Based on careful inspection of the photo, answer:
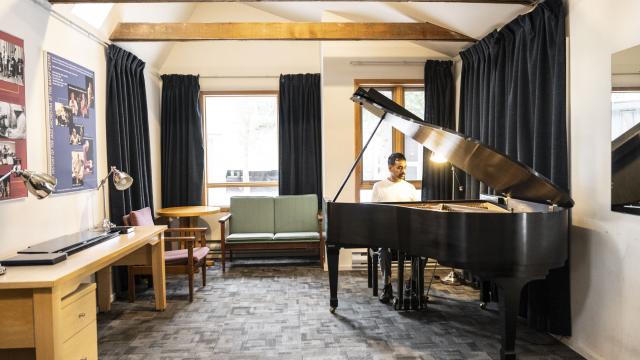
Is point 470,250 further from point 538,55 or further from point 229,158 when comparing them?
point 229,158

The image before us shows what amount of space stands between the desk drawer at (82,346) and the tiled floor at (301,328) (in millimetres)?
450

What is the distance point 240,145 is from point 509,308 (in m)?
4.48

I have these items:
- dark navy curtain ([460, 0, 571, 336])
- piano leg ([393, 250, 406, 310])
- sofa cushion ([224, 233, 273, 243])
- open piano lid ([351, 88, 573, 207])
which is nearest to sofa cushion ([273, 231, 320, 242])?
sofa cushion ([224, 233, 273, 243])

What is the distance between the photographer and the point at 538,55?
3.28 m

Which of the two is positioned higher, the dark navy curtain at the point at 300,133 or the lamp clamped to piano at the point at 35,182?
the dark navy curtain at the point at 300,133

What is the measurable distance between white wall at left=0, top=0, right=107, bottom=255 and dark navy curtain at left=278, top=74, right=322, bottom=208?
2.65 meters

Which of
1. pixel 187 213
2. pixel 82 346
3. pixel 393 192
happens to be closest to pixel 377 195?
pixel 393 192

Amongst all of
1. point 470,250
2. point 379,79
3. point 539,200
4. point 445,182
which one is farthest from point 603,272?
point 379,79

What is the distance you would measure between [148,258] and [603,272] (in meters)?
3.37

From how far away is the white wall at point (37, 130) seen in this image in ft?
9.21

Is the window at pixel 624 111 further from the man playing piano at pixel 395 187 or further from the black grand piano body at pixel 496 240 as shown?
the man playing piano at pixel 395 187

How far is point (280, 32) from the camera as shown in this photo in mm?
4316

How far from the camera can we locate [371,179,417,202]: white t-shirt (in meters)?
4.12

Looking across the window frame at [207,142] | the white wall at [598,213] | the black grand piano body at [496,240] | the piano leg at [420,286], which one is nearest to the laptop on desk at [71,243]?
the black grand piano body at [496,240]
